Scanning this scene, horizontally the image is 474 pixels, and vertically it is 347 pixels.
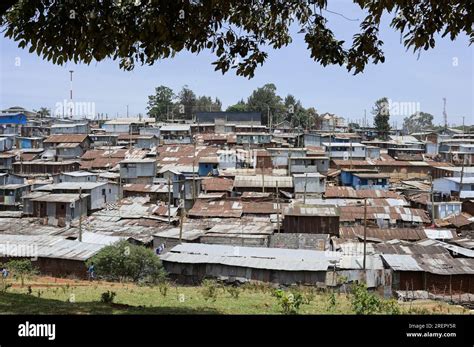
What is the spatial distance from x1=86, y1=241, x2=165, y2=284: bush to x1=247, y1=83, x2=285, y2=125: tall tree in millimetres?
55317

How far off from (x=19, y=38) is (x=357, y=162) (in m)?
41.2

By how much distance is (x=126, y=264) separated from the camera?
1695 cm

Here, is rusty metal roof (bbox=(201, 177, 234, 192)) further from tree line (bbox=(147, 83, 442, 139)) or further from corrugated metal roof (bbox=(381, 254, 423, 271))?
tree line (bbox=(147, 83, 442, 139))

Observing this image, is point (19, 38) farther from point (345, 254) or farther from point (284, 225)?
point (284, 225)

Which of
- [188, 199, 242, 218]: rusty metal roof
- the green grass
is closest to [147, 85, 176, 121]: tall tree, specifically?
[188, 199, 242, 218]: rusty metal roof

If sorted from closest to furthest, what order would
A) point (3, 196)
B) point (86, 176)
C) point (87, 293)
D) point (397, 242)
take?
point (87, 293), point (397, 242), point (3, 196), point (86, 176)

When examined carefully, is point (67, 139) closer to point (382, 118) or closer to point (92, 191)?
point (92, 191)

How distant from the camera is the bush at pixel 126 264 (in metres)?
17.0

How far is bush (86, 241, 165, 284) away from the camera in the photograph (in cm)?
1702

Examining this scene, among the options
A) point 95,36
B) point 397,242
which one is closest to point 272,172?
point 397,242

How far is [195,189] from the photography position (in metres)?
34.7

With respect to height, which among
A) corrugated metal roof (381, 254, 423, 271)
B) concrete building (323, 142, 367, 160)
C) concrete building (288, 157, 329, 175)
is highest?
concrete building (323, 142, 367, 160)

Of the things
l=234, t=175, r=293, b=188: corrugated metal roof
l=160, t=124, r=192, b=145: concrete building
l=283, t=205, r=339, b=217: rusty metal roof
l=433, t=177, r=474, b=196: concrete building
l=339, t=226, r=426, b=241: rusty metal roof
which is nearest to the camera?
l=339, t=226, r=426, b=241: rusty metal roof

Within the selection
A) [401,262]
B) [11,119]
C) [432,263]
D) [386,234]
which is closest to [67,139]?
[11,119]
